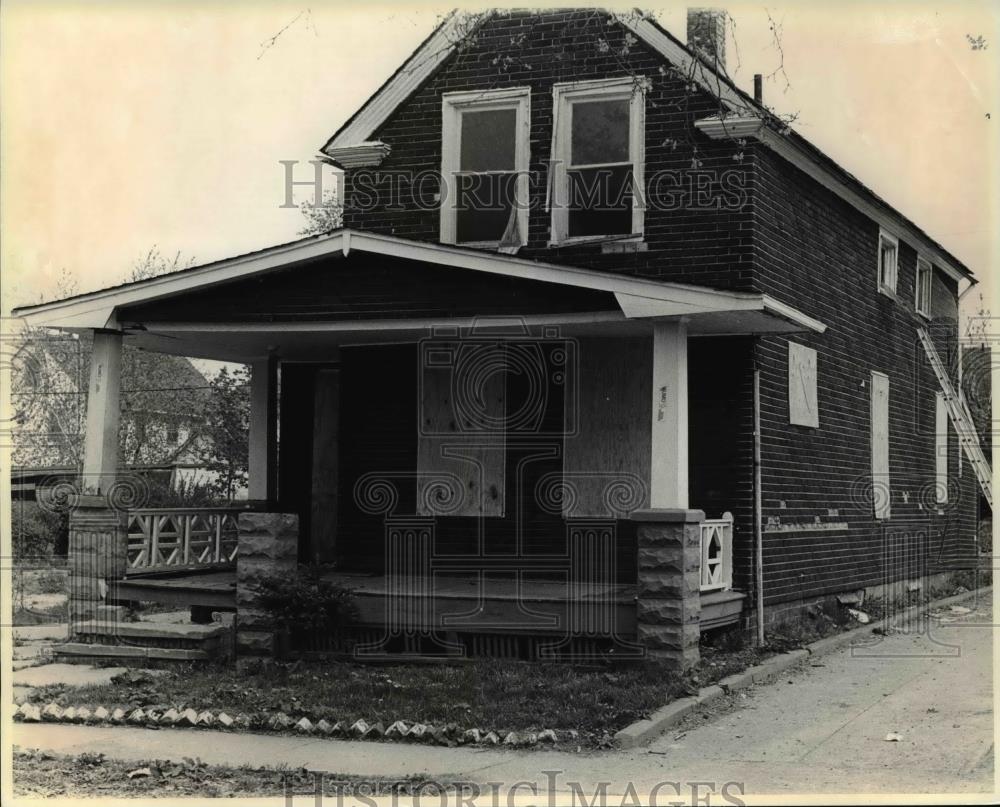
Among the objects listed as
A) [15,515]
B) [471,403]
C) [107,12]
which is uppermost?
[107,12]

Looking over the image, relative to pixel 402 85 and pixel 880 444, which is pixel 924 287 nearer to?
pixel 880 444

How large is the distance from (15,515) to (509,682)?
13106mm

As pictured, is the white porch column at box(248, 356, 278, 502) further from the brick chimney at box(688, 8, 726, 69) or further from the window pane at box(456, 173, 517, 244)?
the brick chimney at box(688, 8, 726, 69)

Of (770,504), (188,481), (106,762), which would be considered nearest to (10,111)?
(106,762)

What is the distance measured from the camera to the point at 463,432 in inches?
546

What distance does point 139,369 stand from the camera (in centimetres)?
2569

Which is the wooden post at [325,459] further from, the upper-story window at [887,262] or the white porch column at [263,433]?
the upper-story window at [887,262]

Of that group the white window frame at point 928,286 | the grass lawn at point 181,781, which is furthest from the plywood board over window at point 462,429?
the white window frame at point 928,286

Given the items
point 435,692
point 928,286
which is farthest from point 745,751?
point 928,286

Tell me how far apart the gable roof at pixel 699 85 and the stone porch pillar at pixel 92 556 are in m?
4.90

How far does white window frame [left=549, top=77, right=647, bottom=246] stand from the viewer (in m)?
13.5

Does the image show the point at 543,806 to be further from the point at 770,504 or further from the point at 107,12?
the point at 770,504

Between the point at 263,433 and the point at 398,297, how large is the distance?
4.62m

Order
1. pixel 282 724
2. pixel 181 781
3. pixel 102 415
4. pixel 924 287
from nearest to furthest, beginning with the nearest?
pixel 181 781
pixel 282 724
pixel 102 415
pixel 924 287
